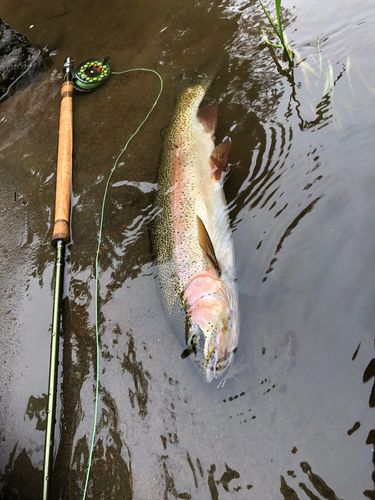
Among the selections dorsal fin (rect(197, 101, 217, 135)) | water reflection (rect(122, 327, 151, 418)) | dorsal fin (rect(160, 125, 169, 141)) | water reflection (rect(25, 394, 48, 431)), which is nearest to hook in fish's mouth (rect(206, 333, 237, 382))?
water reflection (rect(122, 327, 151, 418))

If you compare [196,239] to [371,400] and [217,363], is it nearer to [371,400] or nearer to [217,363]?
[217,363]

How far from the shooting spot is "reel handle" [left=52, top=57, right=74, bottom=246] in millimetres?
3082

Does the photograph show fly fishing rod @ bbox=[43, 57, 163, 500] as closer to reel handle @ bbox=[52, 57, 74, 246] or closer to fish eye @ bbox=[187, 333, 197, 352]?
reel handle @ bbox=[52, 57, 74, 246]

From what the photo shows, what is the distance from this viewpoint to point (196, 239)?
2896 mm

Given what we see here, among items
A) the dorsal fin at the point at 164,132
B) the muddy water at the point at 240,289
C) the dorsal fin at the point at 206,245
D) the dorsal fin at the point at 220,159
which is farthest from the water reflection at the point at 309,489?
the dorsal fin at the point at 164,132

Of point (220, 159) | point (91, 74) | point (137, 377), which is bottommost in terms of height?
point (137, 377)

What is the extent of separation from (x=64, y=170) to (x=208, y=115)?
1.55m

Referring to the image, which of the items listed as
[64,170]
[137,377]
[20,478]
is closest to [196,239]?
[137,377]

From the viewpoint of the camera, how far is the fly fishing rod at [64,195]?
7.31 ft

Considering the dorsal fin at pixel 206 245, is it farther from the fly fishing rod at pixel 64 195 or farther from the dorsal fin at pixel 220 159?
the fly fishing rod at pixel 64 195

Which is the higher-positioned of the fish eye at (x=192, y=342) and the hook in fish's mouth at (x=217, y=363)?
the fish eye at (x=192, y=342)

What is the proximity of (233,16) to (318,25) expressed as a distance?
115 cm

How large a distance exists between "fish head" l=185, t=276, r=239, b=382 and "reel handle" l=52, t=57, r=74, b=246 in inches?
50.7

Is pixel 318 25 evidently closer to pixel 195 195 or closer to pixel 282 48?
pixel 282 48
